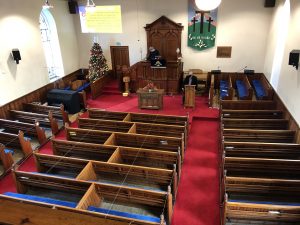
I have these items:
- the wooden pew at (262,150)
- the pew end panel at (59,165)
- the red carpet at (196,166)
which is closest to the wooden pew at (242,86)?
the red carpet at (196,166)

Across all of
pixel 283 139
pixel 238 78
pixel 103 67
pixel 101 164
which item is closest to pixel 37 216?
pixel 101 164

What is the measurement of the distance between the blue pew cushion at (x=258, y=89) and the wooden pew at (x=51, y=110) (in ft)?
22.5

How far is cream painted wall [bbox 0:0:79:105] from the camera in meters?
8.30

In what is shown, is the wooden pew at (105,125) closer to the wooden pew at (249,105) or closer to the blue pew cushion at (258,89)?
the wooden pew at (249,105)

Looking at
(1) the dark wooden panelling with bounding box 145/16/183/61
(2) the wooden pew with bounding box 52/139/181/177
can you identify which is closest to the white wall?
(2) the wooden pew with bounding box 52/139/181/177

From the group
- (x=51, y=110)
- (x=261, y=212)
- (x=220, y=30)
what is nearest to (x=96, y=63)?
(x=51, y=110)

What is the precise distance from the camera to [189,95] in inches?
366

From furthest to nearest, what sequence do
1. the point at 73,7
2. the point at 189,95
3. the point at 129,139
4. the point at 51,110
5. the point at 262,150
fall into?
the point at 73,7, the point at 189,95, the point at 51,110, the point at 129,139, the point at 262,150

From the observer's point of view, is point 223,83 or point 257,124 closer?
point 257,124

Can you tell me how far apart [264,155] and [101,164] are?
360cm

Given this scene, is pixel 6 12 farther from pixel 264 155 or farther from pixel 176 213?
pixel 264 155

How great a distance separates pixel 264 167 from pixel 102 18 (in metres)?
9.60

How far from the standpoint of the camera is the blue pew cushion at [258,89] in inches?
361

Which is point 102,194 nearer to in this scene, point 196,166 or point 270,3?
point 196,166
